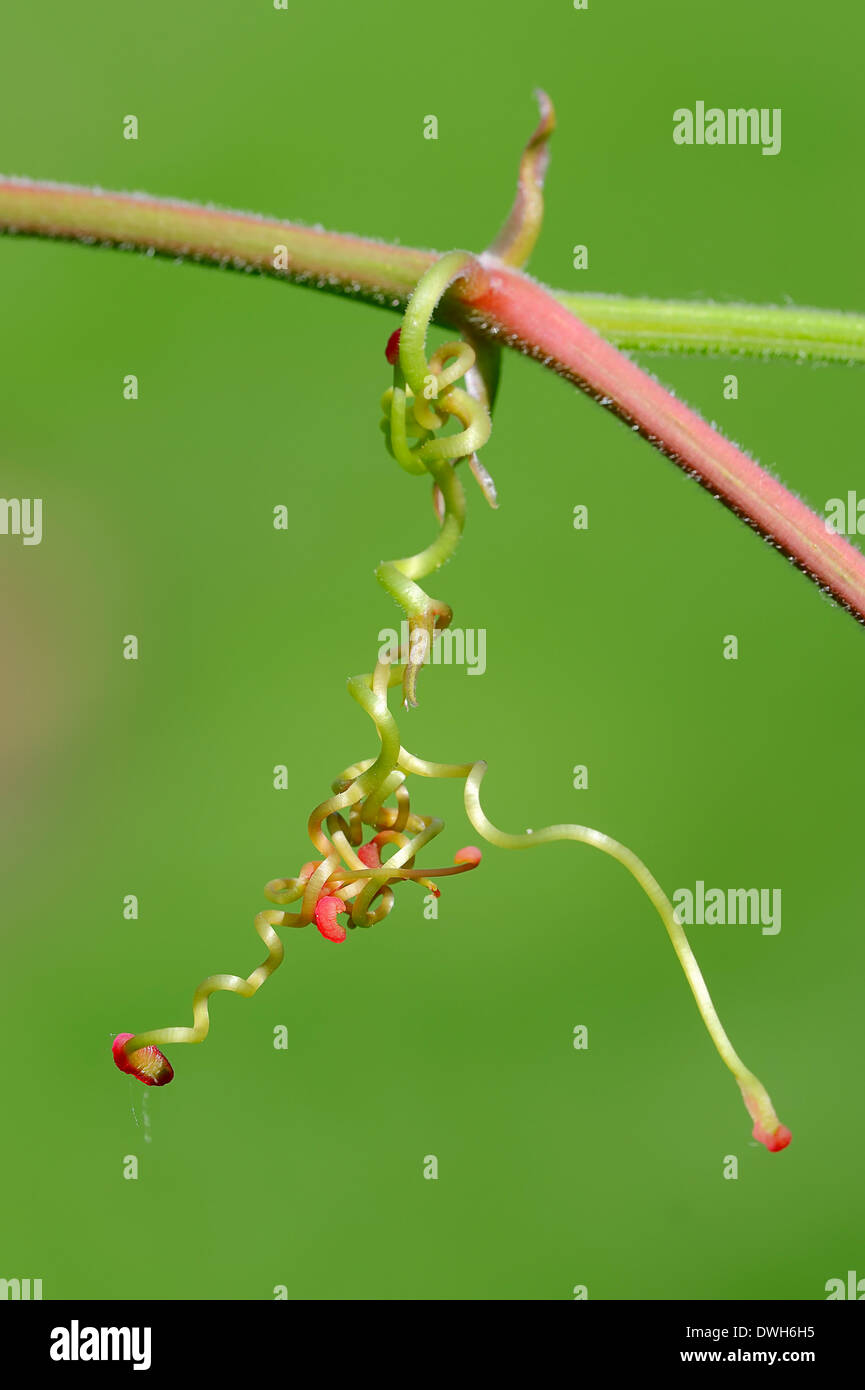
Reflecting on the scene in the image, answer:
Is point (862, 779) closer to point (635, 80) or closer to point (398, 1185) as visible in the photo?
point (398, 1185)

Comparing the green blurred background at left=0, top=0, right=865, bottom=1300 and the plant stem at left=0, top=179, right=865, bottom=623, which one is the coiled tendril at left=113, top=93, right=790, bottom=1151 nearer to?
the plant stem at left=0, top=179, right=865, bottom=623

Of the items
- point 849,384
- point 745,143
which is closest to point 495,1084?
point 849,384

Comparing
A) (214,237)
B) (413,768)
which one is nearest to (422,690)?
(413,768)

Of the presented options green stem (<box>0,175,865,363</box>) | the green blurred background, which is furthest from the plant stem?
the green blurred background

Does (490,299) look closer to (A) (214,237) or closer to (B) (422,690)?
(A) (214,237)

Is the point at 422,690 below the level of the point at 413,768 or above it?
above

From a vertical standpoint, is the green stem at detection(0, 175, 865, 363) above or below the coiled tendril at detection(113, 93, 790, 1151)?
above
